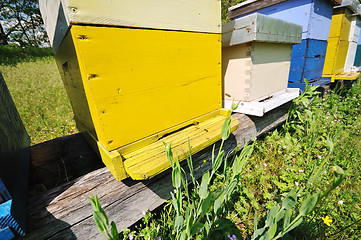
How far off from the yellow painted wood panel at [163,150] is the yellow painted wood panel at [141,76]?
9 centimetres

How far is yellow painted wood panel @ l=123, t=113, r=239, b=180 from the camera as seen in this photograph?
0.83 meters

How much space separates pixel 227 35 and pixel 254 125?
0.98 m

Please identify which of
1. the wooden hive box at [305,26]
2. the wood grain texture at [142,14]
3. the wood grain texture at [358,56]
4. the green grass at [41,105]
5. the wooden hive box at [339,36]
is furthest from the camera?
the wood grain texture at [358,56]

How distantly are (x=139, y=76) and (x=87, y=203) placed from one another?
77cm

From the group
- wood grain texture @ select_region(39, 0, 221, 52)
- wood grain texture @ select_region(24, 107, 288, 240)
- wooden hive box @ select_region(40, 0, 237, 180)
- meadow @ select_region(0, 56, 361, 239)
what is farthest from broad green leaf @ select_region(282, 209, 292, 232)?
wood grain texture @ select_region(39, 0, 221, 52)

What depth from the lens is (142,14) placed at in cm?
88

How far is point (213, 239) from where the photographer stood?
1085 millimetres

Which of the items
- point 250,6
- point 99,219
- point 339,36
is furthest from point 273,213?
point 339,36

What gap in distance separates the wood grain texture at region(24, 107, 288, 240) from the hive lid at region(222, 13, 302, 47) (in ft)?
3.79

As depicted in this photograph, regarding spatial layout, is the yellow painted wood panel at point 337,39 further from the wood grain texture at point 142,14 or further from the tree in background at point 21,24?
the tree in background at point 21,24

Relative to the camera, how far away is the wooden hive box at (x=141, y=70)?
787 mm

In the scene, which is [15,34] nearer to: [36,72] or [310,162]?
[36,72]

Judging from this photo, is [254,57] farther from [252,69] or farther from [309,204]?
[309,204]

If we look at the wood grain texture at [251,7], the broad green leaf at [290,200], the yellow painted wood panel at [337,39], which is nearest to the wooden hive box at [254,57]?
the wood grain texture at [251,7]
